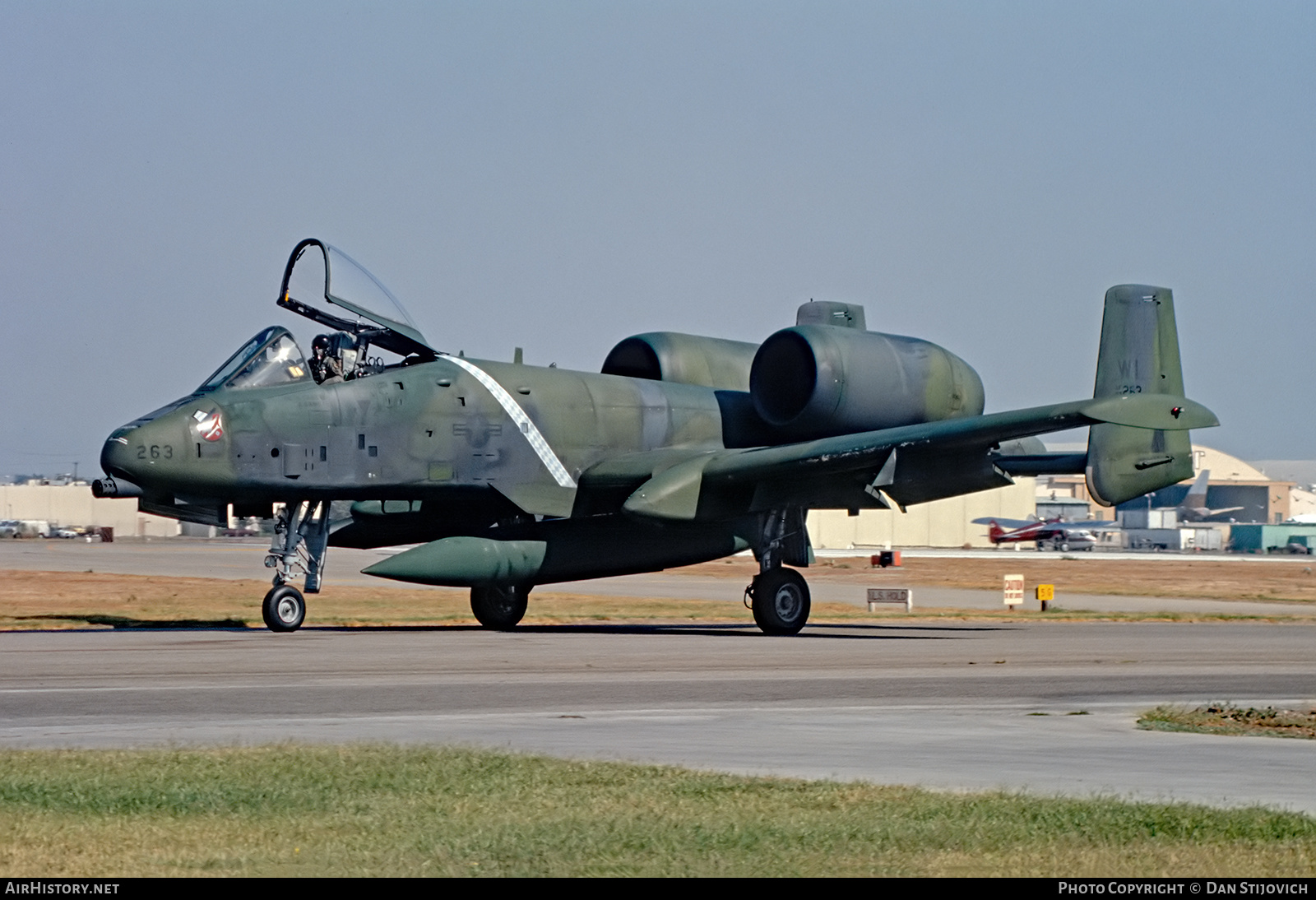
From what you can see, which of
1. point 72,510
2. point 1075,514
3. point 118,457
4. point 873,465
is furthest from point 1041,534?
point 72,510

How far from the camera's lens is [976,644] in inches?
926

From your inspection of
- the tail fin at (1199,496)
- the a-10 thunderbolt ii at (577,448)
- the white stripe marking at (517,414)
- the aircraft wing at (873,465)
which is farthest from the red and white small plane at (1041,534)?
the white stripe marking at (517,414)

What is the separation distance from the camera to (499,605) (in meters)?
26.2

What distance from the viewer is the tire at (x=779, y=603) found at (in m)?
25.8

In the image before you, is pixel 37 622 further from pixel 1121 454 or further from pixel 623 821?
pixel 623 821

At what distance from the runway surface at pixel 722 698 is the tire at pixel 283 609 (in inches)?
8.6

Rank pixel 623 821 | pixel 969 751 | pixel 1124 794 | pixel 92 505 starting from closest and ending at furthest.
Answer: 1. pixel 623 821
2. pixel 1124 794
3. pixel 969 751
4. pixel 92 505

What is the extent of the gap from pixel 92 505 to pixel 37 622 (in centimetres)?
14140

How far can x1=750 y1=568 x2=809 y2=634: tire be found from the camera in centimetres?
2579

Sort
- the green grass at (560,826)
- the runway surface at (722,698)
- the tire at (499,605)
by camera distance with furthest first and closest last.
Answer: the tire at (499,605)
the runway surface at (722,698)
the green grass at (560,826)

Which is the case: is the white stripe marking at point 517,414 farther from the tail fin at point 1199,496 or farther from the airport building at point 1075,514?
the tail fin at point 1199,496

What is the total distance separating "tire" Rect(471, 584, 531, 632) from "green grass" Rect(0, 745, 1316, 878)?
1586cm

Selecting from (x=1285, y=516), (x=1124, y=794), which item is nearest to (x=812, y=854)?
(x=1124, y=794)

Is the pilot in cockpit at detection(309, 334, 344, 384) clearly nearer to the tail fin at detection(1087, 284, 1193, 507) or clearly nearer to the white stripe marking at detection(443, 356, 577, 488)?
the white stripe marking at detection(443, 356, 577, 488)
